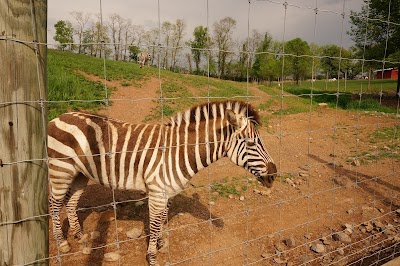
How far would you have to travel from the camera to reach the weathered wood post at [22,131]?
1316 mm

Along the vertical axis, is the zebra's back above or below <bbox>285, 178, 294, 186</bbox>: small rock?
above

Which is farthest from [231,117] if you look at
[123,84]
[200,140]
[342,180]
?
[123,84]

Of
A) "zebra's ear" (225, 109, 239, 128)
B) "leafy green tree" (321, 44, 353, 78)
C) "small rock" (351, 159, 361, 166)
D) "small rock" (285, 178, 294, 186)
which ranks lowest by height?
"small rock" (285, 178, 294, 186)

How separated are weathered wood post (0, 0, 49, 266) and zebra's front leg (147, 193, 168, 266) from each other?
1.81 meters

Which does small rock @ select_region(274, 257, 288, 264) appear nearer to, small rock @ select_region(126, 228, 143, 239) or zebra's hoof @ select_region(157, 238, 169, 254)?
zebra's hoof @ select_region(157, 238, 169, 254)

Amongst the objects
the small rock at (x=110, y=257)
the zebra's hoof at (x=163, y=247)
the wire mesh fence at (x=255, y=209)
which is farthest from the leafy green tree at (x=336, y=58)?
the small rock at (x=110, y=257)

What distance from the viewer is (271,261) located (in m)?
3.52

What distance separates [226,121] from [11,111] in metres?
2.45

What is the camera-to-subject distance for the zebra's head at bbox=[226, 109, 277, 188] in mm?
3432

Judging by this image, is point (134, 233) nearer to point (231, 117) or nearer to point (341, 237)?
point (231, 117)

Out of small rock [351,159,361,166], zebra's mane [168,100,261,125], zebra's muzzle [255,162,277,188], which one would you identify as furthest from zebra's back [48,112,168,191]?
small rock [351,159,361,166]

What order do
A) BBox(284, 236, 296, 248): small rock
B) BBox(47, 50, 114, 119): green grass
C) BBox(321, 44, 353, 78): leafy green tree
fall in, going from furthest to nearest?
BBox(47, 50, 114, 119): green grass
BBox(284, 236, 296, 248): small rock
BBox(321, 44, 353, 78): leafy green tree

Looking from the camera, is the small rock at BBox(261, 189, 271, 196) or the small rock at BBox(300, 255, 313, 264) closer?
the small rock at BBox(300, 255, 313, 264)

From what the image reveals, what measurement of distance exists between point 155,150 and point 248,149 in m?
1.15
